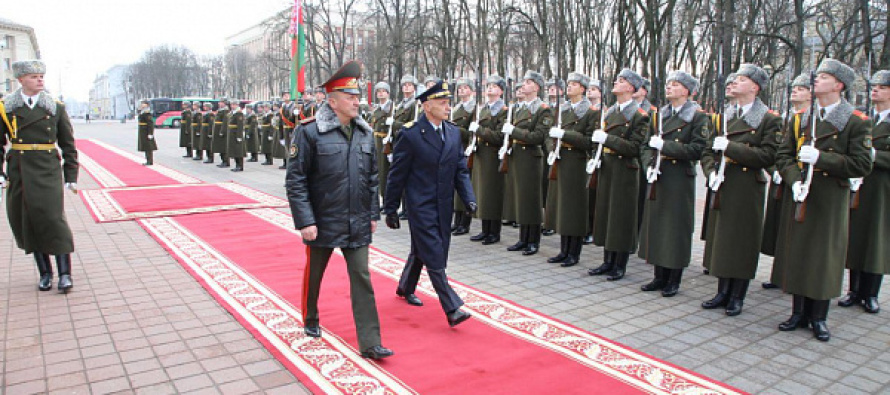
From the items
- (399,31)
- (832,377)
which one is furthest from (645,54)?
(832,377)

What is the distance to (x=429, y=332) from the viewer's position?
4723 millimetres

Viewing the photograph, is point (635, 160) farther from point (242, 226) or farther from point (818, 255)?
point (242, 226)

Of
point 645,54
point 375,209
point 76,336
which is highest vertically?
point 645,54

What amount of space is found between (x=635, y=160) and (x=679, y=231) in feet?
3.14

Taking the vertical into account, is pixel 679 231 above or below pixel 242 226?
above

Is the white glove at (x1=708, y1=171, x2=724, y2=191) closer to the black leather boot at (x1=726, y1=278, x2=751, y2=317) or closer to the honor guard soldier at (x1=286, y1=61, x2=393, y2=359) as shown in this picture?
the black leather boot at (x1=726, y1=278, x2=751, y2=317)

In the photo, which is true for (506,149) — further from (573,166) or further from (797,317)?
(797,317)

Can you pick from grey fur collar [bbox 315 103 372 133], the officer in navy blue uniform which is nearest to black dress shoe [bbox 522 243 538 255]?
the officer in navy blue uniform

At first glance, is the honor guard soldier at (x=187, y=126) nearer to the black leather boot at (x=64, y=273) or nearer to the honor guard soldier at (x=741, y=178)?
the black leather boot at (x=64, y=273)

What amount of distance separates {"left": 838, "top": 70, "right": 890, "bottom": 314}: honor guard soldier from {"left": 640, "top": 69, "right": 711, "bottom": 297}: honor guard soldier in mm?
1343

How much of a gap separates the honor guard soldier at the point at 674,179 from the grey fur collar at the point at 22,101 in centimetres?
549

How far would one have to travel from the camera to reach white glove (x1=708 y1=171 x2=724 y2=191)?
5276 millimetres

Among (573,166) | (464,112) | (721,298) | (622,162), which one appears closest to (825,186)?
(721,298)

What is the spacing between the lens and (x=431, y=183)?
4840mm
